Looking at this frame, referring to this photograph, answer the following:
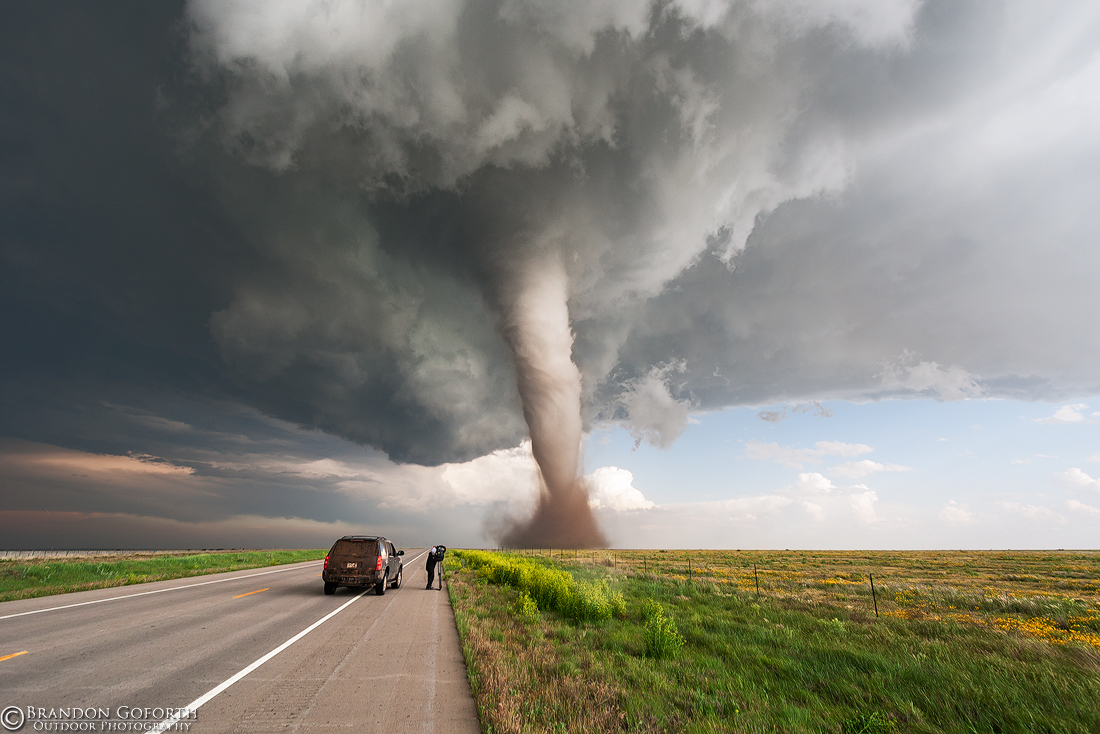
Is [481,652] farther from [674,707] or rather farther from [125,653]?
[125,653]

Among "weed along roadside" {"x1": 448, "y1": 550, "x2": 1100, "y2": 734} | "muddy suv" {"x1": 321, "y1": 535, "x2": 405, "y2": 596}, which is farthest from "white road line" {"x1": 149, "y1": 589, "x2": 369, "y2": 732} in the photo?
"muddy suv" {"x1": 321, "y1": 535, "x2": 405, "y2": 596}

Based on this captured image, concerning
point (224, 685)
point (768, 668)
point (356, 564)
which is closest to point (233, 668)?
point (224, 685)

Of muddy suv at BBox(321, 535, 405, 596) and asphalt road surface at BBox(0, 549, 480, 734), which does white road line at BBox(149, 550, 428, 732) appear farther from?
muddy suv at BBox(321, 535, 405, 596)

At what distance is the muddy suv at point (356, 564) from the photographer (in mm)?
16375

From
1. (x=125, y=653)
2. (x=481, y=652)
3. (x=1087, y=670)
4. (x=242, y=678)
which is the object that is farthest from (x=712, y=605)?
(x=125, y=653)

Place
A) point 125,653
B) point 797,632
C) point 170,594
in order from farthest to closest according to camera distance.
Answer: point 170,594 → point 797,632 → point 125,653

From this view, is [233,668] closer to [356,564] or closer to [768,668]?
[768,668]

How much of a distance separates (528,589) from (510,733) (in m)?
13.6

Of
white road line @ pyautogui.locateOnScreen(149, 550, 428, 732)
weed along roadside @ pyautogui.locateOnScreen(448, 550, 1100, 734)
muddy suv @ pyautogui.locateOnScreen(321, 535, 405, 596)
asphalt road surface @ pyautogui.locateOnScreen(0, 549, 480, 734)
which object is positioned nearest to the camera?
white road line @ pyautogui.locateOnScreen(149, 550, 428, 732)

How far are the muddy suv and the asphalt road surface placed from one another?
3196 mm

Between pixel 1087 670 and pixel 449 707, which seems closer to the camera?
pixel 449 707

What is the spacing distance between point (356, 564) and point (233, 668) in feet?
33.7

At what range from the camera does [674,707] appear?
21.2 feet

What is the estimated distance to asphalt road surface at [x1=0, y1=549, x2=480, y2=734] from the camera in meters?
5.18
